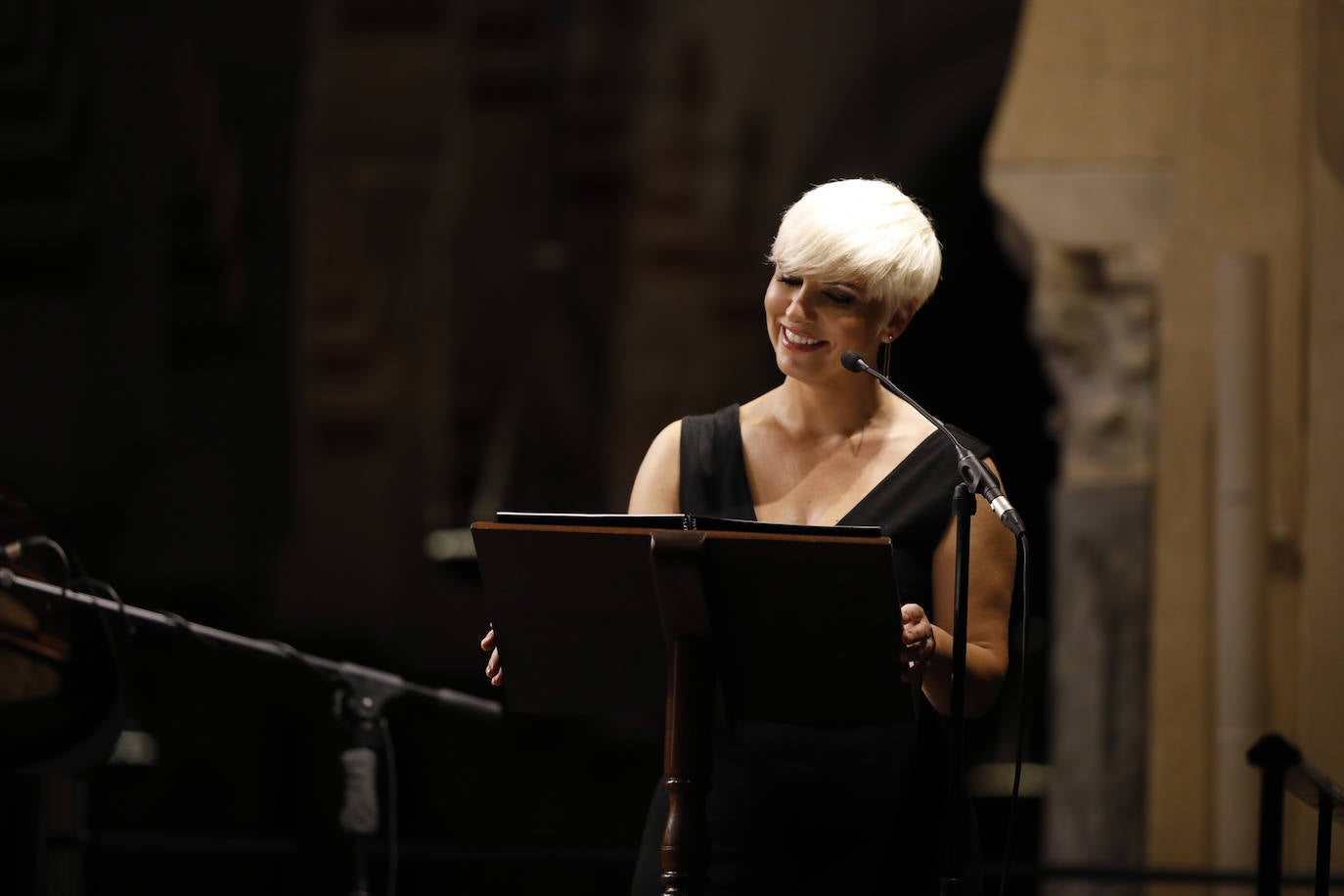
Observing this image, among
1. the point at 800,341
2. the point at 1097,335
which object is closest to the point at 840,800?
the point at 800,341

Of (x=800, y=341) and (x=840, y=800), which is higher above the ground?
(x=800, y=341)

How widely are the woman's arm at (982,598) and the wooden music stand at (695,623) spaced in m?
0.30

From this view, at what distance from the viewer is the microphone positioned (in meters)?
2.37

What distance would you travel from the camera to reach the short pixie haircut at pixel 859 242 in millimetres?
2570

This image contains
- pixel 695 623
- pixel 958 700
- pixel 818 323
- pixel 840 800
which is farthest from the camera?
pixel 818 323

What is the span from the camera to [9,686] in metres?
2.85

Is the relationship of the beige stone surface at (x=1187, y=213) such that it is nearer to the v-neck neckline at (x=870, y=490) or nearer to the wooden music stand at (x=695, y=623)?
the v-neck neckline at (x=870, y=490)

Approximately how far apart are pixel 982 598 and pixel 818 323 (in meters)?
0.47

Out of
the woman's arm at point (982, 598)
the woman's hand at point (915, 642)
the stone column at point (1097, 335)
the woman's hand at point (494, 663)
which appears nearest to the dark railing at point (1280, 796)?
the woman's arm at point (982, 598)

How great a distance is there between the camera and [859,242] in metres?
2.58

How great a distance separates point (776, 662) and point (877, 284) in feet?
2.04

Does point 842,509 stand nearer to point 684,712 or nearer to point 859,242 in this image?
point 859,242

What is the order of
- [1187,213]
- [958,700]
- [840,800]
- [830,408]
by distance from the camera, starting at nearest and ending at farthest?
1. [958,700]
2. [840,800]
3. [830,408]
4. [1187,213]

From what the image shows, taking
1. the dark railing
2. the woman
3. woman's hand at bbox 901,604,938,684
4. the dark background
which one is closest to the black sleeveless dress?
the woman
